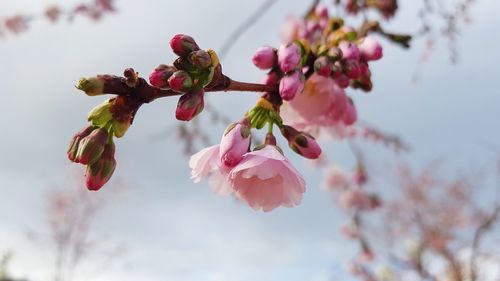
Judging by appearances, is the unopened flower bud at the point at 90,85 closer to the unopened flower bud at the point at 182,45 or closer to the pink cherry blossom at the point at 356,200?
the unopened flower bud at the point at 182,45

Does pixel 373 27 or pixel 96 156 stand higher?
pixel 373 27

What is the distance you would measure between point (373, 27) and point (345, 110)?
0.27 m

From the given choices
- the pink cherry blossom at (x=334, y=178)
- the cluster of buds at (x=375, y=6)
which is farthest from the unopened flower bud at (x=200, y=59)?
the pink cherry blossom at (x=334, y=178)

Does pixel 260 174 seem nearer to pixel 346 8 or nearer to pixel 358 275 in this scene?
pixel 346 8

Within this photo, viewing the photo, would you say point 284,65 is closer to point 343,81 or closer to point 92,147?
point 343,81

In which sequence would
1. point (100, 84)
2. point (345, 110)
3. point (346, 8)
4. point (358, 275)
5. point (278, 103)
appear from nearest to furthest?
point (100, 84)
point (278, 103)
point (345, 110)
point (346, 8)
point (358, 275)

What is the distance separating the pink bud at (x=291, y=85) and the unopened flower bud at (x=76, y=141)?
251mm

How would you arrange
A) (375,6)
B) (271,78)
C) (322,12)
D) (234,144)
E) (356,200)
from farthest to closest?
(356,200)
(375,6)
(322,12)
(271,78)
(234,144)

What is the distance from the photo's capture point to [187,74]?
541mm

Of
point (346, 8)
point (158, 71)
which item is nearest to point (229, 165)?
point (158, 71)

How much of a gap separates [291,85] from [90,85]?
0.27 meters

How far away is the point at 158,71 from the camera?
0.53 m

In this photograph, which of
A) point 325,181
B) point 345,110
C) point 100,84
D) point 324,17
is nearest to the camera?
point 100,84

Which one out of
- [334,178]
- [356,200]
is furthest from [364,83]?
[334,178]
